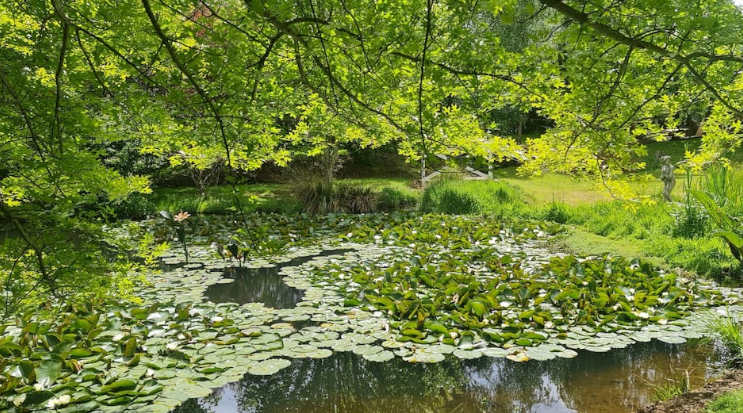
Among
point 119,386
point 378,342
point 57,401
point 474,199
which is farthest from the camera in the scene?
point 474,199

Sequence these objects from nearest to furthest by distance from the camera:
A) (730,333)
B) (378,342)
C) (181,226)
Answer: (730,333)
(378,342)
(181,226)

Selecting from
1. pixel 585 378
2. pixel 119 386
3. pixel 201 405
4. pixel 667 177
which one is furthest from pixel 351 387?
pixel 667 177

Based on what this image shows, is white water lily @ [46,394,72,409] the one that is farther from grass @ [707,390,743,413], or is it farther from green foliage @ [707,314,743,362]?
green foliage @ [707,314,743,362]

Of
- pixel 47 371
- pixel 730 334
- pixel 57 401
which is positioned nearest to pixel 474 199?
pixel 730 334

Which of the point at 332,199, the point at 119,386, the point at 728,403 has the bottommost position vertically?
the point at 728,403

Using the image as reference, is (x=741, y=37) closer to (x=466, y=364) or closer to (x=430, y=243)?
(x=466, y=364)

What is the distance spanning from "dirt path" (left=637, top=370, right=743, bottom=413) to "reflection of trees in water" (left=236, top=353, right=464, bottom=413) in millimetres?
1163

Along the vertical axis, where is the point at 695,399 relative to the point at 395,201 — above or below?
below

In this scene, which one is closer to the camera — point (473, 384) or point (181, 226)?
point (473, 384)

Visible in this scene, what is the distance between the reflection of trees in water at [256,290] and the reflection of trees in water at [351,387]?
1.24 metres

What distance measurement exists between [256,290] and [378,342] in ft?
6.60

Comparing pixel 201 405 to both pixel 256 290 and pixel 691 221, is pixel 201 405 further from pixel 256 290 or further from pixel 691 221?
pixel 691 221

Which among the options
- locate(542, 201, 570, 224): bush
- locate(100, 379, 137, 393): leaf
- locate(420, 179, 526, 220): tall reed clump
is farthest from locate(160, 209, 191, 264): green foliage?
locate(542, 201, 570, 224): bush

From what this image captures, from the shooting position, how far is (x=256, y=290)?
520 centimetres
